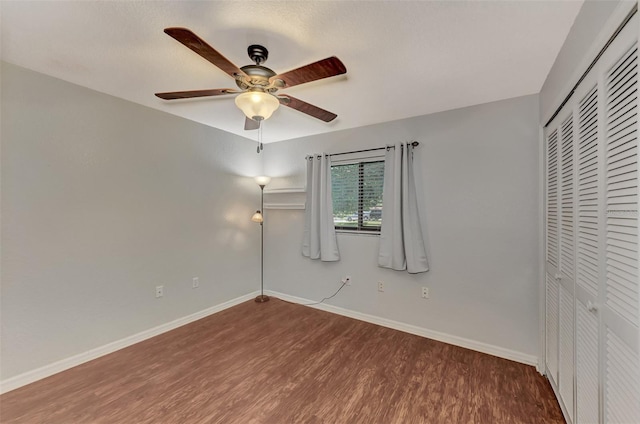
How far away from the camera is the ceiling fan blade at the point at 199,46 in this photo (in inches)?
44.3

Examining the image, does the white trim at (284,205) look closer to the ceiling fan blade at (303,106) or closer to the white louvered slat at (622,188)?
the ceiling fan blade at (303,106)

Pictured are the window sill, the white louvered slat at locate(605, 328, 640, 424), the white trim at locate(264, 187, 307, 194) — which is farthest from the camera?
the white trim at locate(264, 187, 307, 194)

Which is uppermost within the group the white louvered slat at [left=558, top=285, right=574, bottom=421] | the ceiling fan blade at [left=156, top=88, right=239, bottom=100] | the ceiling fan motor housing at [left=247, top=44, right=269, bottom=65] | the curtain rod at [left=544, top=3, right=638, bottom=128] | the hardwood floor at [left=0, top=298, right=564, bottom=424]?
the ceiling fan motor housing at [left=247, top=44, right=269, bottom=65]

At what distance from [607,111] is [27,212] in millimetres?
3576

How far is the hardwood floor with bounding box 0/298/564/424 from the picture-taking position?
5.71 feet

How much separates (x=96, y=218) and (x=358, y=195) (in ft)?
8.83

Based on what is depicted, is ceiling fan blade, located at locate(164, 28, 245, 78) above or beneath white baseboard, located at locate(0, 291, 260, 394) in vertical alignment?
above

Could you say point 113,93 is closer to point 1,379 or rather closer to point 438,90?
point 1,379

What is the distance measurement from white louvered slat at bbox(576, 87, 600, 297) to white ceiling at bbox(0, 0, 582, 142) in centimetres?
54

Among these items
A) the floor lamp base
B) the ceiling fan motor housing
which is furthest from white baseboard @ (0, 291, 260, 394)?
the ceiling fan motor housing

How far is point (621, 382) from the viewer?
101 cm

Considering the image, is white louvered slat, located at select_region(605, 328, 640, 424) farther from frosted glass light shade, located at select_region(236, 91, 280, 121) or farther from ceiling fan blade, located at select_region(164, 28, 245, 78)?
ceiling fan blade, located at select_region(164, 28, 245, 78)

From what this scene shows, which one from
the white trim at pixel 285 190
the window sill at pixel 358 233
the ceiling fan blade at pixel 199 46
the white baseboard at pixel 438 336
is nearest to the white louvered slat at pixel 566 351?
the white baseboard at pixel 438 336

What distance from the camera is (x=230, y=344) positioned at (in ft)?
8.64
